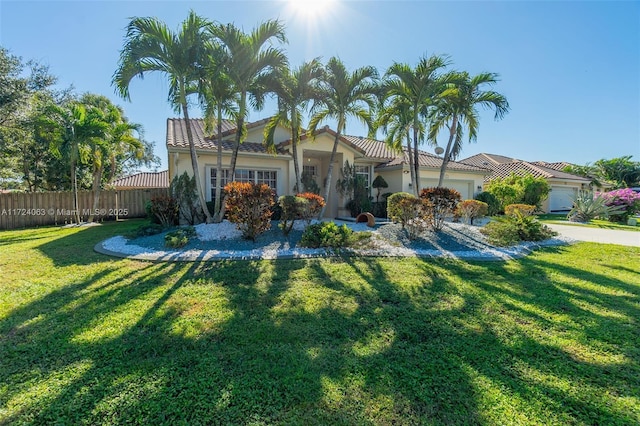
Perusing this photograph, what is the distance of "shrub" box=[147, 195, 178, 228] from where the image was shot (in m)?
11.6

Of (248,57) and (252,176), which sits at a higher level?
(248,57)

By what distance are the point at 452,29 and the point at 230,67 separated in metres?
8.98

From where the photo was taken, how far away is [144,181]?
36438 millimetres

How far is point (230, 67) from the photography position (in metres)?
10.2

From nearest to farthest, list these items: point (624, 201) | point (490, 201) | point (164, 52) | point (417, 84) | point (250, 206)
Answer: point (250, 206), point (164, 52), point (417, 84), point (624, 201), point (490, 201)

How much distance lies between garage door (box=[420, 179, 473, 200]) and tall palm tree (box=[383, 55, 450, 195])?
813cm

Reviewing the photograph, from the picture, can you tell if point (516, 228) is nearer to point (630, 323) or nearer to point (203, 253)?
point (630, 323)

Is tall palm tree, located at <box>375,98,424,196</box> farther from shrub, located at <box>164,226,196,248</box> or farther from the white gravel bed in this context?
shrub, located at <box>164,226,196,248</box>

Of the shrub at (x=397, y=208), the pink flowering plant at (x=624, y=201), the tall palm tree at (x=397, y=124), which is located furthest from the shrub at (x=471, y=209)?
the pink flowering plant at (x=624, y=201)

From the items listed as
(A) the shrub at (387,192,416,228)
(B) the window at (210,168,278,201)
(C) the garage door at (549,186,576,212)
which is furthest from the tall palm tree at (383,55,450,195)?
(C) the garage door at (549,186,576,212)

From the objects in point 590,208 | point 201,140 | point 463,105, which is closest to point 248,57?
point 201,140

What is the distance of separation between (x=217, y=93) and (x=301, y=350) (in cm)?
1036

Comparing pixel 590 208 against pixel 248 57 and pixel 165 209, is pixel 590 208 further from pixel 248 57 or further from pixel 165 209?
pixel 165 209

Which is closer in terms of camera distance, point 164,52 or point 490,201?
point 164,52
